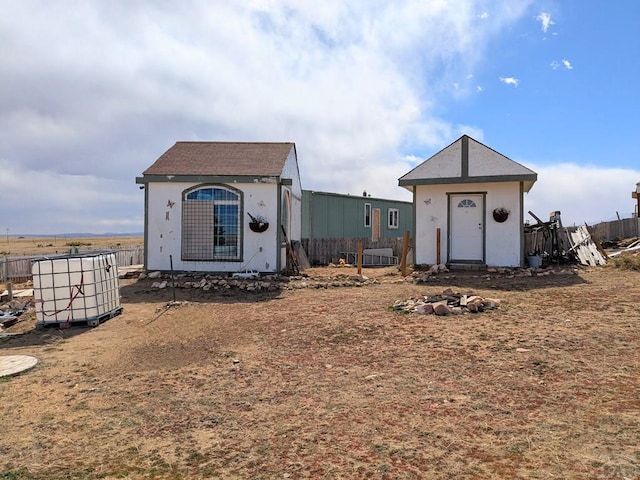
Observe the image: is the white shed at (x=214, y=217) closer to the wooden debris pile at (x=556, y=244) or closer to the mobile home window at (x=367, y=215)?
the wooden debris pile at (x=556, y=244)

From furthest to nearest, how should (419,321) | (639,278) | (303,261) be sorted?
(303,261) < (639,278) < (419,321)

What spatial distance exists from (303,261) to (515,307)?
9.65 m

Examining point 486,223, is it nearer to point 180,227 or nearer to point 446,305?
point 446,305

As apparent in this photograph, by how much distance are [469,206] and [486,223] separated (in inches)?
27.6

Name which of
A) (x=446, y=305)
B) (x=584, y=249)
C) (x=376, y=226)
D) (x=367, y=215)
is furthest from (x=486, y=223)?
(x=376, y=226)

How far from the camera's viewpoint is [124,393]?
493 centimetres

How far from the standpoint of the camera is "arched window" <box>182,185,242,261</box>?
44.1 feet

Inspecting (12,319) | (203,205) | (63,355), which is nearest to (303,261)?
(203,205)

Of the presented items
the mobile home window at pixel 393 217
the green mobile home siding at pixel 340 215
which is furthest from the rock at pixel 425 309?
the mobile home window at pixel 393 217

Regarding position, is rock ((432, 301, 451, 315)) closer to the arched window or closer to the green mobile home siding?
the arched window

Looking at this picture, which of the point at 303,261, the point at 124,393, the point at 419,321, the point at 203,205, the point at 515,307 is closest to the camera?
the point at 124,393

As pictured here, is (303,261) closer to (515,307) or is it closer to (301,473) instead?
(515,307)

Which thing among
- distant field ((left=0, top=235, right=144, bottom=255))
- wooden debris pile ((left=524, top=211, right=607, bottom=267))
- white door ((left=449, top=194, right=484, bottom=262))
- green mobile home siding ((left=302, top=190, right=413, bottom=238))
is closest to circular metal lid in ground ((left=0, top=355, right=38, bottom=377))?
white door ((left=449, top=194, right=484, bottom=262))

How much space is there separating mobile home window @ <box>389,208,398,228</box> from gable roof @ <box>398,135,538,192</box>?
40.5 feet
